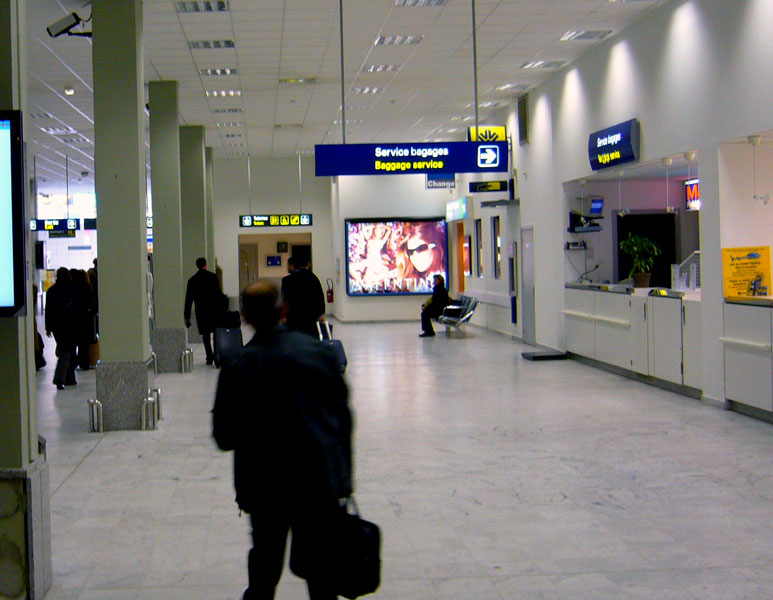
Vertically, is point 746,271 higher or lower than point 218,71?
lower


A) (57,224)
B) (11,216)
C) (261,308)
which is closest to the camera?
(261,308)

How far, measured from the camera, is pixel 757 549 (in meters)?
4.70

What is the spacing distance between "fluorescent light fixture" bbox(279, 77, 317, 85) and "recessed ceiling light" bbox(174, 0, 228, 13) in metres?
4.12

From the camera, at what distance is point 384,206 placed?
926 inches

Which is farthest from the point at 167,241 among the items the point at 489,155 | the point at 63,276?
the point at 489,155

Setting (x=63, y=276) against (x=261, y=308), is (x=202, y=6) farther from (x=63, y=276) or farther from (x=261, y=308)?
(x=261, y=308)

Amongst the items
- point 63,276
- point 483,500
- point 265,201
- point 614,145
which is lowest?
point 483,500

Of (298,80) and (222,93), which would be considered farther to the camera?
(222,93)

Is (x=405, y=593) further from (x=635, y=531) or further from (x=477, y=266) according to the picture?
(x=477, y=266)

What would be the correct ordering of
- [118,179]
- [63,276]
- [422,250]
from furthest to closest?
[422,250] < [63,276] < [118,179]

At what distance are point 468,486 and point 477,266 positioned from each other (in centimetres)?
1507

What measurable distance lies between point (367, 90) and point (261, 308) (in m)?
13.0

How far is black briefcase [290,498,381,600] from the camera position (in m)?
2.89

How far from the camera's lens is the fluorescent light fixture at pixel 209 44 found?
11.6m
